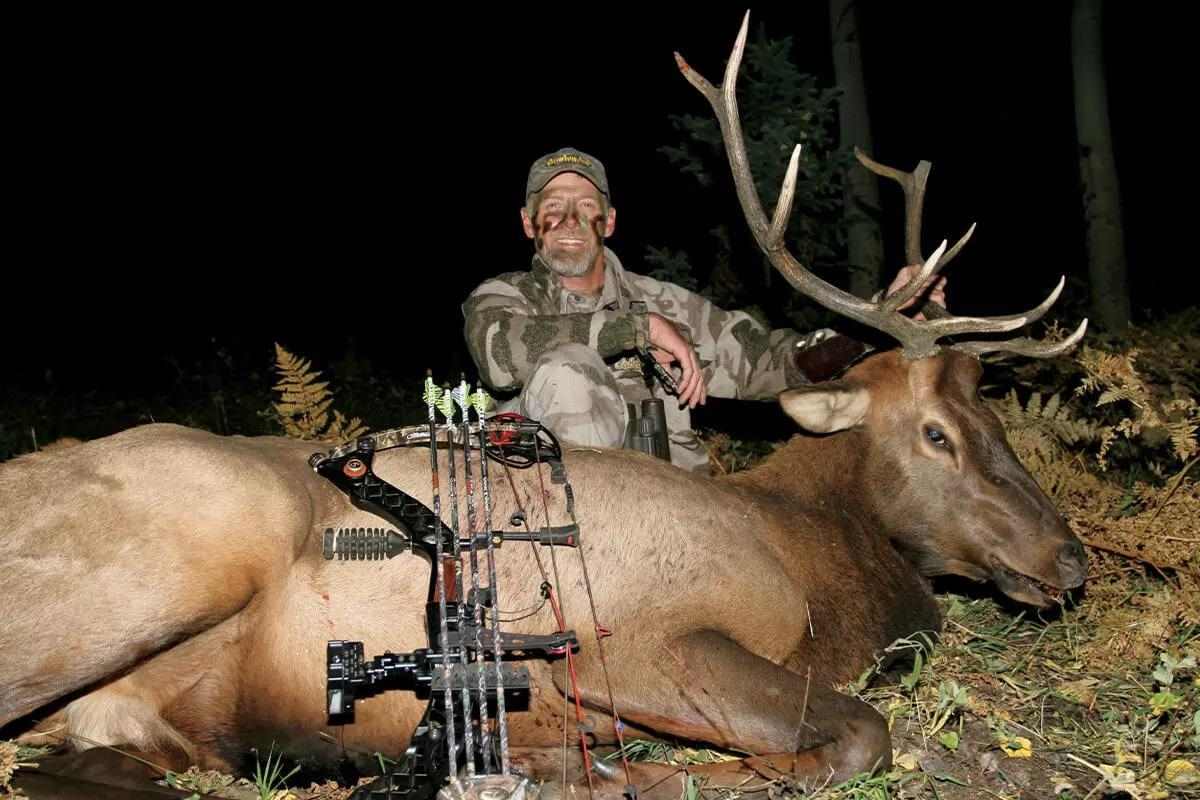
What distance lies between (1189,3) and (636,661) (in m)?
26.1

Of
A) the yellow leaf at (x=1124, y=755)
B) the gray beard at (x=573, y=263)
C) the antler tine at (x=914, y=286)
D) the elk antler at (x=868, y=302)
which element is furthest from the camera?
the gray beard at (x=573, y=263)

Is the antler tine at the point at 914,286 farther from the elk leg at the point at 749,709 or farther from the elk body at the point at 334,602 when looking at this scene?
the elk leg at the point at 749,709

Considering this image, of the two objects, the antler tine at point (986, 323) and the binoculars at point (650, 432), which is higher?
the antler tine at point (986, 323)

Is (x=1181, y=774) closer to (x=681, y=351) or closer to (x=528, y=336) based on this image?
(x=681, y=351)

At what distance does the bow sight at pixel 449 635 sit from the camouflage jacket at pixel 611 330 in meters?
1.00

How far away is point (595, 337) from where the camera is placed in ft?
16.4

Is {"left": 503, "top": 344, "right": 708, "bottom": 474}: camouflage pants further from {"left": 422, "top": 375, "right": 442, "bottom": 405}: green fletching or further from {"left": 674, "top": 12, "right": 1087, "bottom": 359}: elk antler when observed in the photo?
{"left": 422, "top": 375, "right": 442, "bottom": 405}: green fletching

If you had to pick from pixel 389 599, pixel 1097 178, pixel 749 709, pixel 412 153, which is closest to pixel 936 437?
pixel 749 709

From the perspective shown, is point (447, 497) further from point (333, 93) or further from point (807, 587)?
point (333, 93)

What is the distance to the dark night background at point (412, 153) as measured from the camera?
22.6 m

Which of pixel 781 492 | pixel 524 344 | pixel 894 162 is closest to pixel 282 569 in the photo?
pixel 524 344

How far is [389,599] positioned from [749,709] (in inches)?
50.9

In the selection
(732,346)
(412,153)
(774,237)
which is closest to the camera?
(774,237)

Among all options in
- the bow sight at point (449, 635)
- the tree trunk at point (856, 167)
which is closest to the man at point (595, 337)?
the bow sight at point (449, 635)
